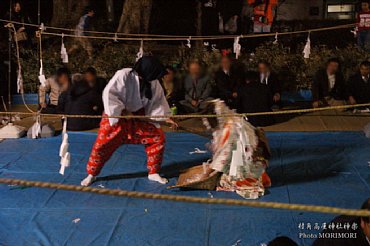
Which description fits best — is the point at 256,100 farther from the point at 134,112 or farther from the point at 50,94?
the point at 50,94

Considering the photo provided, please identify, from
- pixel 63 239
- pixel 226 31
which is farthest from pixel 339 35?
pixel 63 239

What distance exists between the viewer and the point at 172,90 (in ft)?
26.1

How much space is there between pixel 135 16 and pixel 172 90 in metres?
4.27

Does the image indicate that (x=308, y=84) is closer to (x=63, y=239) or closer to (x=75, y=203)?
(x=75, y=203)

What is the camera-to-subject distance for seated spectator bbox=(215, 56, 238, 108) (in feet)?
26.0

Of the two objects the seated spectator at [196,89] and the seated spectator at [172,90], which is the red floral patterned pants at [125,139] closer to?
the seated spectator at [196,89]

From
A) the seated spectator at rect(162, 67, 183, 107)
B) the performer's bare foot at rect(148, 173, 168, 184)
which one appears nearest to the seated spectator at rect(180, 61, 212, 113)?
the seated spectator at rect(162, 67, 183, 107)

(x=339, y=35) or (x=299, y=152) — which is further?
(x=339, y=35)

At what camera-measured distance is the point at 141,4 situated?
11570 millimetres

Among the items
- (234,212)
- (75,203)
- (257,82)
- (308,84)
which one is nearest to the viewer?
(234,212)

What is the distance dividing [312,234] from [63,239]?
191cm

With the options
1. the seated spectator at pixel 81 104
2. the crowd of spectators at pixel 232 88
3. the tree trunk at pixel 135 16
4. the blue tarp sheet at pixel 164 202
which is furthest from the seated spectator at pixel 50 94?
the tree trunk at pixel 135 16

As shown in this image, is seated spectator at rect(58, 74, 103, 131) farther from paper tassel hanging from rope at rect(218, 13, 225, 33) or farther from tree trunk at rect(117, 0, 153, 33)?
paper tassel hanging from rope at rect(218, 13, 225, 33)

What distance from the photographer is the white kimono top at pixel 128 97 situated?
463 centimetres
